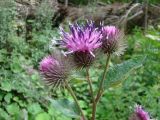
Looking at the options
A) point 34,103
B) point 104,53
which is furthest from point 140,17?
Answer: point 104,53

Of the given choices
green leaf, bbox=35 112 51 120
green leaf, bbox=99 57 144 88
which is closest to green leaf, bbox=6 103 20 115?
green leaf, bbox=35 112 51 120

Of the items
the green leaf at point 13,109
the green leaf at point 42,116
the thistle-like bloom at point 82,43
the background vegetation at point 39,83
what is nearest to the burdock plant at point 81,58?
the thistle-like bloom at point 82,43

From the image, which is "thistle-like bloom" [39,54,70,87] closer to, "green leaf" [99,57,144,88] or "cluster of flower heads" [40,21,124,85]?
"cluster of flower heads" [40,21,124,85]

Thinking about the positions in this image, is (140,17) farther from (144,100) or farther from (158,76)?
(144,100)

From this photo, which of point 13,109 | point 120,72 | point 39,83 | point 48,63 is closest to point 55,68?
point 48,63

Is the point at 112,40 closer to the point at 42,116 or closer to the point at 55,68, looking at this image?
the point at 55,68

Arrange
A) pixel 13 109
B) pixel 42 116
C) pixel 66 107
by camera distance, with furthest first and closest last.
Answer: pixel 13 109 < pixel 42 116 < pixel 66 107
